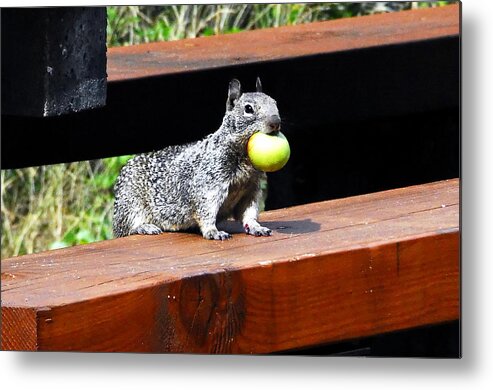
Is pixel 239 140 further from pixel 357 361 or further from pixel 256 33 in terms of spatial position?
pixel 256 33

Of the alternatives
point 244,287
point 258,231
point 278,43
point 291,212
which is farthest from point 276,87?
point 244,287

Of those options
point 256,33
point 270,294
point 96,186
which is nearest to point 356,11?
point 256,33

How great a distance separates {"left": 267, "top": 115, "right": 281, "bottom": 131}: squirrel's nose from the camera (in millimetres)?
2830

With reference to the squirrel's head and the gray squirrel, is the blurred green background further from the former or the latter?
the squirrel's head

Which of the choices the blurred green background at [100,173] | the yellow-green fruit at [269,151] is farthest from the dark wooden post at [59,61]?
the blurred green background at [100,173]

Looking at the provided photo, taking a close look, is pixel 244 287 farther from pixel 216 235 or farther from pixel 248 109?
pixel 248 109

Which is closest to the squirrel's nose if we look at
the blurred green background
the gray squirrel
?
the gray squirrel

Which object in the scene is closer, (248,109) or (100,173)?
(248,109)

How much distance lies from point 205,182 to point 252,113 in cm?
21

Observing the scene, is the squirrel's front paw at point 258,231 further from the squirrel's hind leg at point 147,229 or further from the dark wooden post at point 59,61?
the dark wooden post at point 59,61

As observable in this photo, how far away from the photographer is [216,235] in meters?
2.93

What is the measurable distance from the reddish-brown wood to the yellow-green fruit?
85cm

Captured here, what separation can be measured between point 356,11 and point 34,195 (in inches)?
48.9

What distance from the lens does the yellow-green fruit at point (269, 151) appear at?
2811 millimetres
